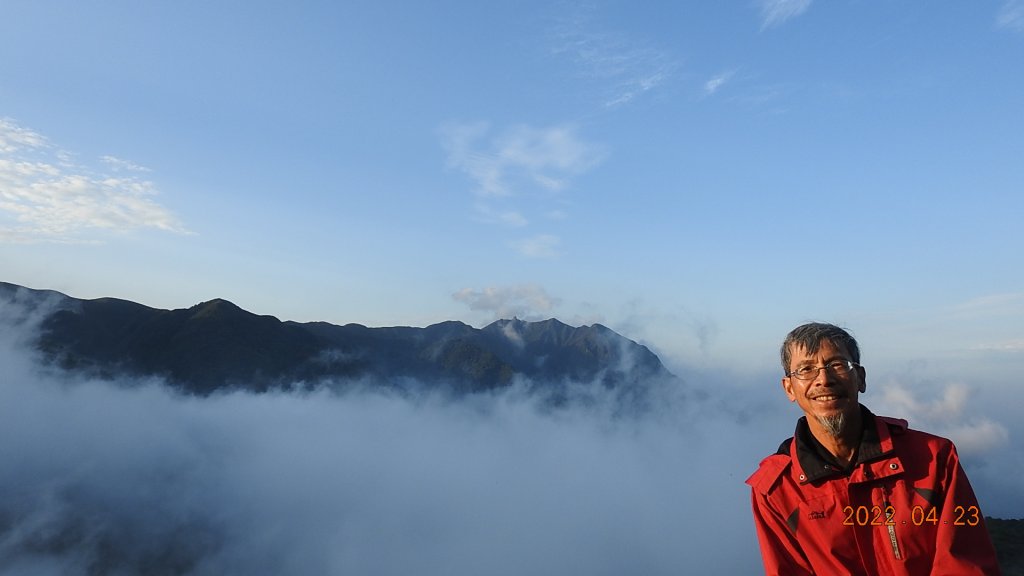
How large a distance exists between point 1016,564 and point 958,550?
396 feet

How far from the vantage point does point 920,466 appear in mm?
5691

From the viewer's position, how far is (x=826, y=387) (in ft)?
19.6

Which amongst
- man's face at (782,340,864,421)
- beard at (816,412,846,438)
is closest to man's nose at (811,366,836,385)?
man's face at (782,340,864,421)

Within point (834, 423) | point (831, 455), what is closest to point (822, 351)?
point (834, 423)

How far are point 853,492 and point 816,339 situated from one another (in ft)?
5.22

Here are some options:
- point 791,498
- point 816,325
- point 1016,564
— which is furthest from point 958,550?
point 1016,564

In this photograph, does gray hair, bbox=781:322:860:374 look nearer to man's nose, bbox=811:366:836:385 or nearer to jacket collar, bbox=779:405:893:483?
man's nose, bbox=811:366:836:385

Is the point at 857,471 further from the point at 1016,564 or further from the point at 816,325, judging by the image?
the point at 1016,564

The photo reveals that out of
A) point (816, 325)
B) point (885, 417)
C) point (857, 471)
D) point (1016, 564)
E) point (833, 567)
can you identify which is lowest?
point (1016, 564)

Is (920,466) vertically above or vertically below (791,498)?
above

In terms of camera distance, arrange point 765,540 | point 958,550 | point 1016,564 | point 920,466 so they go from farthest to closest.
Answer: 1. point 1016,564
2. point 765,540
3. point 920,466
4. point 958,550
